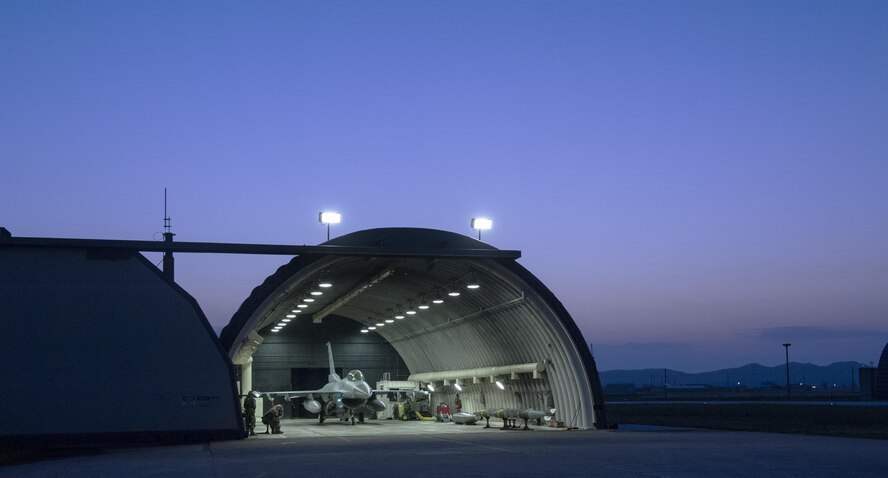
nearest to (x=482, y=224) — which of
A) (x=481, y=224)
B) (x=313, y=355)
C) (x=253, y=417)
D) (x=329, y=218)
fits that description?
(x=481, y=224)

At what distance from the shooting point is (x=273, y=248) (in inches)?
1144

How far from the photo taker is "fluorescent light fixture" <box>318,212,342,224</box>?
2992 cm

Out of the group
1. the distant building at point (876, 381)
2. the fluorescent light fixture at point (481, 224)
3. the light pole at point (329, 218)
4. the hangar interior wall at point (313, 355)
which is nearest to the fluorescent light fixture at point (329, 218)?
the light pole at point (329, 218)

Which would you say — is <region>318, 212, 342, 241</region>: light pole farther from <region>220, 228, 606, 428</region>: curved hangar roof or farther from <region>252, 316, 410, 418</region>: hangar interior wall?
<region>252, 316, 410, 418</region>: hangar interior wall

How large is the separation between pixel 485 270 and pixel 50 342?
43.6 feet

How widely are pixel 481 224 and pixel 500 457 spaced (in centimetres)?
1194

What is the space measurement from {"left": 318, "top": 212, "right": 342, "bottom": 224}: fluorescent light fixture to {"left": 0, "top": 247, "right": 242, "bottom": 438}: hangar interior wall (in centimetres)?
468

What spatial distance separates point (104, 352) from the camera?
26.9m

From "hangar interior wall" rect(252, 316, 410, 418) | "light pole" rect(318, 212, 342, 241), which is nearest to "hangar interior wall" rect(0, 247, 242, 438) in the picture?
"light pole" rect(318, 212, 342, 241)

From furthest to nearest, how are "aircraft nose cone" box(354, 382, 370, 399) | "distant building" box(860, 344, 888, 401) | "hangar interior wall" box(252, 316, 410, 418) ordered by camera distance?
1. "distant building" box(860, 344, 888, 401)
2. "hangar interior wall" box(252, 316, 410, 418)
3. "aircraft nose cone" box(354, 382, 370, 399)

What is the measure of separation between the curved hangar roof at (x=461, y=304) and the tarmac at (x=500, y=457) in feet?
11.1

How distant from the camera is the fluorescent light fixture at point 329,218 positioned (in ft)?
98.2

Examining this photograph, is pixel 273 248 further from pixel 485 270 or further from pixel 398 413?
pixel 398 413

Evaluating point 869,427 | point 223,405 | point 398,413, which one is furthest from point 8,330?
point 869,427
